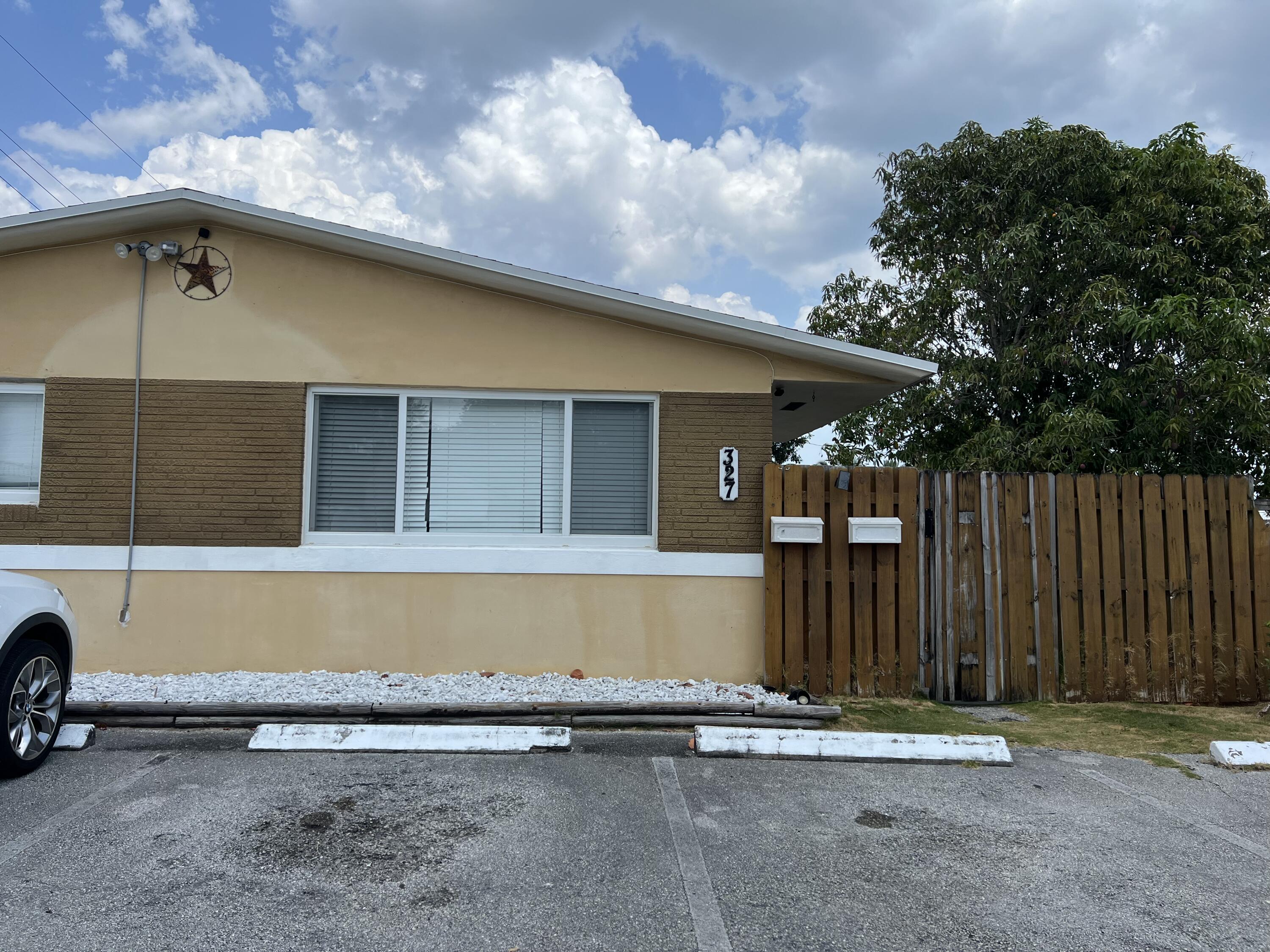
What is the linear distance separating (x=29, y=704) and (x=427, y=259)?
4.13 metres

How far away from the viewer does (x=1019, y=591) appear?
23.3 ft

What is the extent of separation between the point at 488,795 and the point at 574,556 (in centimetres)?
278

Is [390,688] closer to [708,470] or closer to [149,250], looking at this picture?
[708,470]

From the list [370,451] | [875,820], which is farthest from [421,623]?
[875,820]

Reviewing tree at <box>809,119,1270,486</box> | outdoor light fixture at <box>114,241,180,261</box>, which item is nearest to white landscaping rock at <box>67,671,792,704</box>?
outdoor light fixture at <box>114,241,180,261</box>

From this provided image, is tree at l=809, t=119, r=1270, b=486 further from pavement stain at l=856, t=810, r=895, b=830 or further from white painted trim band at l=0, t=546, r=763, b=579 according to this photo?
pavement stain at l=856, t=810, r=895, b=830

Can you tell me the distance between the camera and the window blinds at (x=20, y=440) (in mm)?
7207

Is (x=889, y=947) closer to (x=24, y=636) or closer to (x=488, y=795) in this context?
(x=488, y=795)

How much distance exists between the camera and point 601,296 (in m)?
6.95

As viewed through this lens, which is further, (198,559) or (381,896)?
(198,559)

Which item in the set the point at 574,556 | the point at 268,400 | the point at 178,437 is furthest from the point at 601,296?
the point at 178,437

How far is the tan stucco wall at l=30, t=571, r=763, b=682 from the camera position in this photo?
7.05 metres

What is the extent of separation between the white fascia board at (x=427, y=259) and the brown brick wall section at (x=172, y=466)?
1.24 m

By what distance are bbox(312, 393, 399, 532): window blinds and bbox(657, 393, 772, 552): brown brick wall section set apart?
2325 millimetres
